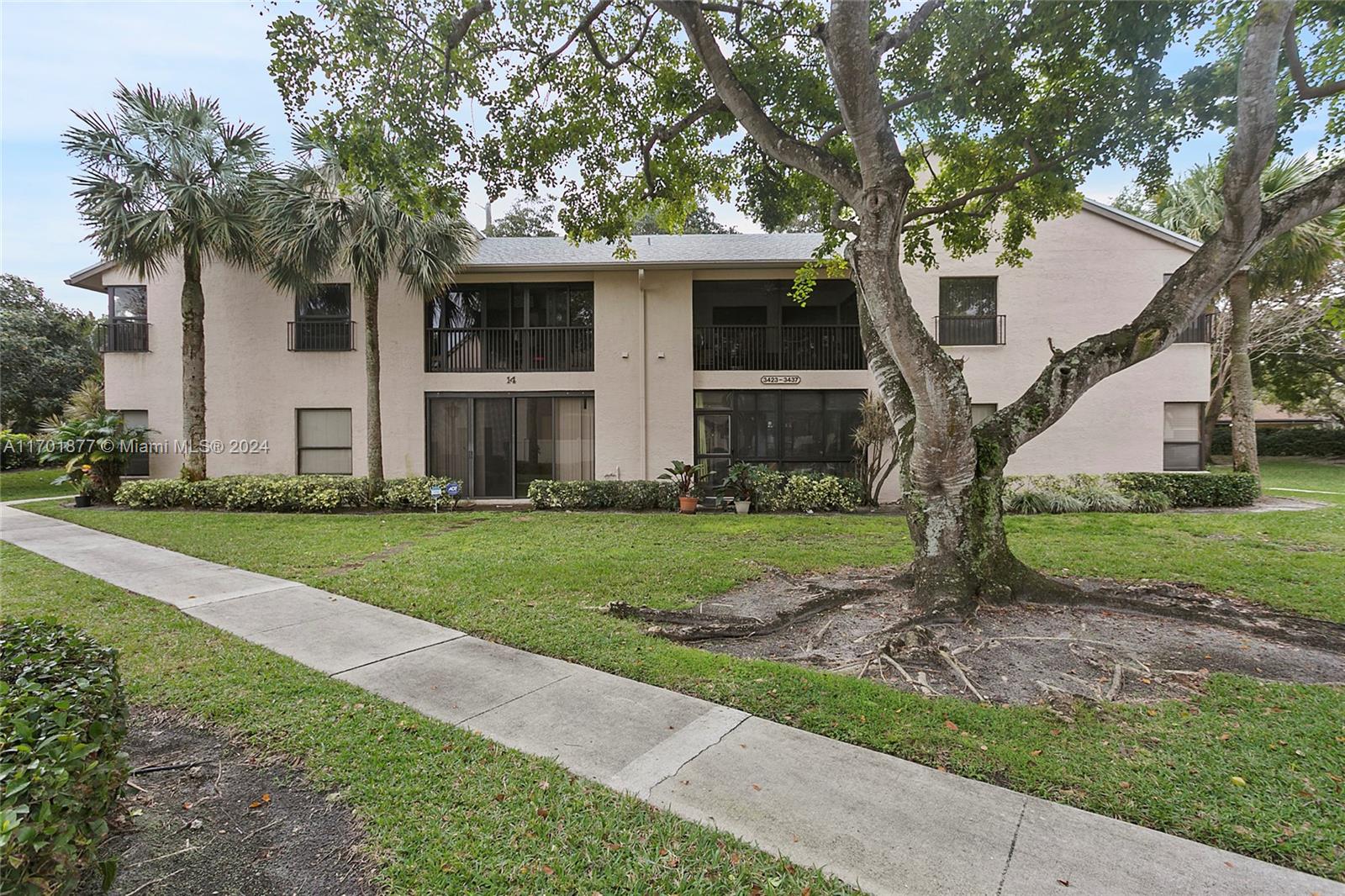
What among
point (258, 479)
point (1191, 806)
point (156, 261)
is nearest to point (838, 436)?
point (1191, 806)

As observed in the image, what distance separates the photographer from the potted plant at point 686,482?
510 inches

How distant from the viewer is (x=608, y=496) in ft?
44.2

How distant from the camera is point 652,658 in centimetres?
477

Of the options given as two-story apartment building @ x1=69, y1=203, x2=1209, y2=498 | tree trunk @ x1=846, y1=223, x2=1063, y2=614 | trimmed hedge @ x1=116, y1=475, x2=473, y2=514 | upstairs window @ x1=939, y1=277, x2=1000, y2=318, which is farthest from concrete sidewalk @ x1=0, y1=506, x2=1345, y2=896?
upstairs window @ x1=939, y1=277, x2=1000, y2=318

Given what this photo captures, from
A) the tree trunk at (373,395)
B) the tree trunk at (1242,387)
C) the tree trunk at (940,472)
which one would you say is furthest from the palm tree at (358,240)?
the tree trunk at (1242,387)

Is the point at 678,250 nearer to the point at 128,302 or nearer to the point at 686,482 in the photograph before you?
the point at 686,482

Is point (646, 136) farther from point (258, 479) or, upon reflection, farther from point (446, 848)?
point (258, 479)

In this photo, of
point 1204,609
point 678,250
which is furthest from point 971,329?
point 1204,609

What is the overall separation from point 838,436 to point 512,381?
26.4ft

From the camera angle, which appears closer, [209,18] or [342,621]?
[342,621]

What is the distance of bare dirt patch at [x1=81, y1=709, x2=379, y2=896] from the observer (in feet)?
7.99

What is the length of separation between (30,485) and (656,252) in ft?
63.1

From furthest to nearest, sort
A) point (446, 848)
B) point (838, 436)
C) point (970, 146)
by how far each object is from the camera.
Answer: point (838, 436) → point (970, 146) → point (446, 848)

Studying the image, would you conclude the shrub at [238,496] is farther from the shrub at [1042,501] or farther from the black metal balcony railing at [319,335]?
the shrub at [1042,501]
